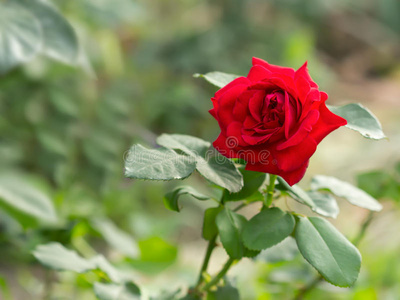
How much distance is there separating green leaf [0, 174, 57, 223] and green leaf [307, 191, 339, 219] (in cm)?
54

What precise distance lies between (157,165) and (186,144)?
94 millimetres

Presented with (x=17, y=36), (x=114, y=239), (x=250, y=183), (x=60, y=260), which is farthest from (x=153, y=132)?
(x=250, y=183)

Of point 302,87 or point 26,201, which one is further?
point 26,201

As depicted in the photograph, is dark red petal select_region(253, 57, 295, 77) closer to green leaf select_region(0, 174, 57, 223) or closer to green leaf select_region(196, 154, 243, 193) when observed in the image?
green leaf select_region(196, 154, 243, 193)

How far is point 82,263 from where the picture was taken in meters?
0.56

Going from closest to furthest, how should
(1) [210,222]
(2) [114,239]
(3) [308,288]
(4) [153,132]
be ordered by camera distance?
1. (1) [210,222]
2. (3) [308,288]
3. (2) [114,239]
4. (4) [153,132]

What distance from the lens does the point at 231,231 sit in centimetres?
45

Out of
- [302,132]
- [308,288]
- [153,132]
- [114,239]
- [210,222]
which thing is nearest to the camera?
[302,132]

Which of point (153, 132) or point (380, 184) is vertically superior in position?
point (153, 132)

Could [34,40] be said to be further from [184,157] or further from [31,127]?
[31,127]

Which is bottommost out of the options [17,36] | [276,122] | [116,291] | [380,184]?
[116,291]

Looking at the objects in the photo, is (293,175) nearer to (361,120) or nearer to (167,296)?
(361,120)

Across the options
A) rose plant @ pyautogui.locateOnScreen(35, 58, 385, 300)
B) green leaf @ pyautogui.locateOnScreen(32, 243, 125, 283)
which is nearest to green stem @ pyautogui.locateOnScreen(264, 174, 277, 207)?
rose plant @ pyautogui.locateOnScreen(35, 58, 385, 300)

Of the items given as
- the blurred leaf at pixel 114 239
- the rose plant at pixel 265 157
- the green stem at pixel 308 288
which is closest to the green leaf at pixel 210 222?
the rose plant at pixel 265 157
